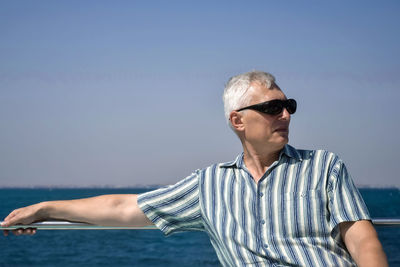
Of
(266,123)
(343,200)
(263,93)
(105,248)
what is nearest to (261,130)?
(266,123)

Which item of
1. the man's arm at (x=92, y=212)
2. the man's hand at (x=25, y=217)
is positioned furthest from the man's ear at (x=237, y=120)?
the man's hand at (x=25, y=217)

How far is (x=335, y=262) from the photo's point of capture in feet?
5.82

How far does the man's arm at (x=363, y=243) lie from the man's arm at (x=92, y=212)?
0.81m

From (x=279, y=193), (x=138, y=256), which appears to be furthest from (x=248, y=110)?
(x=138, y=256)

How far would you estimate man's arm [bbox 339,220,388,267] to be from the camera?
1639 millimetres

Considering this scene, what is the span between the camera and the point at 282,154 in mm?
1937

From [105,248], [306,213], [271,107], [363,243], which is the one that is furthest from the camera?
[105,248]

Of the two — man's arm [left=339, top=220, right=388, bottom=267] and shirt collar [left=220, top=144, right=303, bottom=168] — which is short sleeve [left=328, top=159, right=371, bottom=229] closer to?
man's arm [left=339, top=220, right=388, bottom=267]

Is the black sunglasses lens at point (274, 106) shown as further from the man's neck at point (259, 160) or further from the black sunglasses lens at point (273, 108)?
the man's neck at point (259, 160)

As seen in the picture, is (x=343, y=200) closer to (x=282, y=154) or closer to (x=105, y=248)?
(x=282, y=154)

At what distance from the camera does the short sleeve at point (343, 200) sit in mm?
1728

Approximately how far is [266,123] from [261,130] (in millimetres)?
36

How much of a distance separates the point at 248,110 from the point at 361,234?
640 mm

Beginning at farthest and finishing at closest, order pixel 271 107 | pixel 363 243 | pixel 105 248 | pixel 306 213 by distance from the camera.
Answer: pixel 105 248
pixel 271 107
pixel 306 213
pixel 363 243
